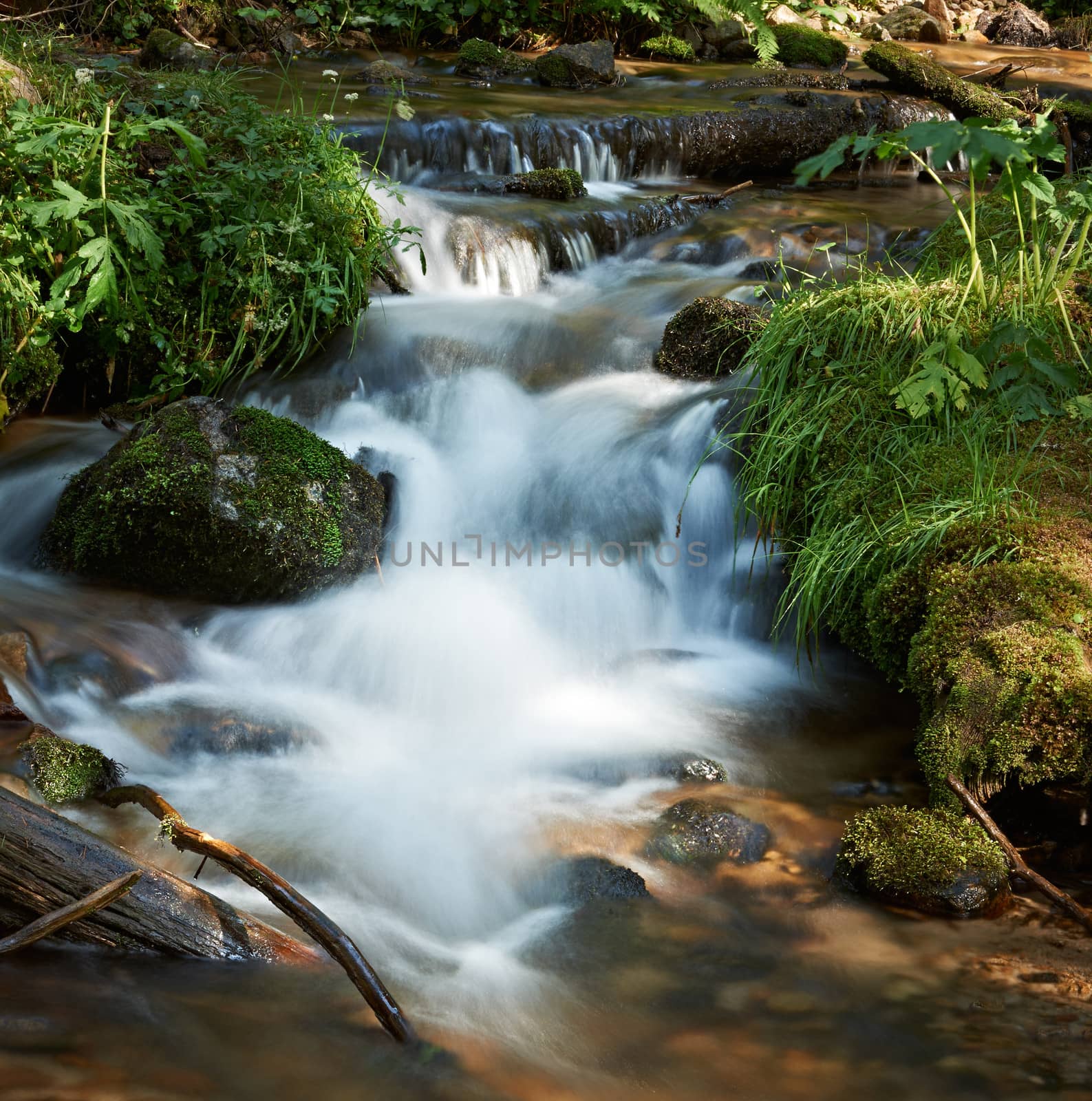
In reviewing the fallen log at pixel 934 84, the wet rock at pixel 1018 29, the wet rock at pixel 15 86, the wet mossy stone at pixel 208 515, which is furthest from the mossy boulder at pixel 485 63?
the wet rock at pixel 1018 29

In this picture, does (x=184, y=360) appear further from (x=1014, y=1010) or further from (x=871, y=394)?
(x=1014, y=1010)

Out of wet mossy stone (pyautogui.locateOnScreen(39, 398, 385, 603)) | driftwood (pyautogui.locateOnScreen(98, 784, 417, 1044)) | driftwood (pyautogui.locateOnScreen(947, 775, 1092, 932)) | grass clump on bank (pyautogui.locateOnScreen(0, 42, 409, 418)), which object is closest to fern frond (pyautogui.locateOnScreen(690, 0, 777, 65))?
grass clump on bank (pyautogui.locateOnScreen(0, 42, 409, 418))

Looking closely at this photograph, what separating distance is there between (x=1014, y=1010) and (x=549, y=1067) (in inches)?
44.5

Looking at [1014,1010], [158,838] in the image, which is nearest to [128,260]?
[158,838]

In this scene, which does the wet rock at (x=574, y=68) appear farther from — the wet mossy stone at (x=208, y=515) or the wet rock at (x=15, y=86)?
the wet mossy stone at (x=208, y=515)

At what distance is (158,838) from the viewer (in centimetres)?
292

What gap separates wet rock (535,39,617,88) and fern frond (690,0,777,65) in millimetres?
2170

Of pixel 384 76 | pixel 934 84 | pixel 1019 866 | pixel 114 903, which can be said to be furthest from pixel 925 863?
pixel 934 84

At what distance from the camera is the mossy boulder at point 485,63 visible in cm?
1111

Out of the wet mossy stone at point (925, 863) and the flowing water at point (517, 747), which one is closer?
the flowing water at point (517, 747)

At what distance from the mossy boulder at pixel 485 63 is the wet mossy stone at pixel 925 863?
32.1 feet

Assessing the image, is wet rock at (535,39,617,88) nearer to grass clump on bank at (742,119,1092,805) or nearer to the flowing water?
the flowing water

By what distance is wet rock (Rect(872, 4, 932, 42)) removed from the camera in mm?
15211

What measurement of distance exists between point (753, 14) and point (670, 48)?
1.05 m
